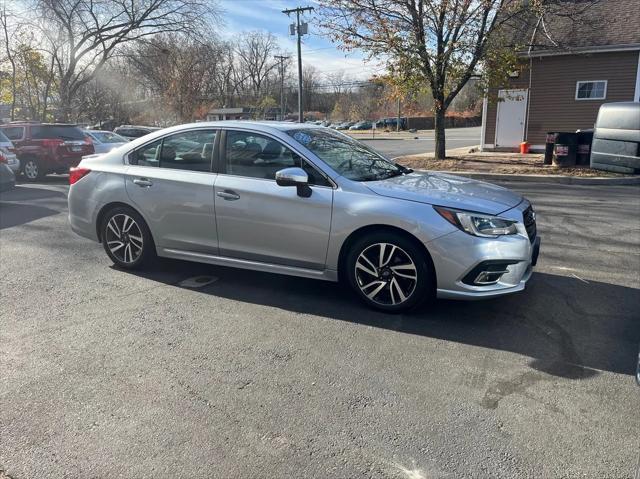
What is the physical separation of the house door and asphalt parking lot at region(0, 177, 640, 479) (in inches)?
655

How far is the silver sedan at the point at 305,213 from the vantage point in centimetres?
390

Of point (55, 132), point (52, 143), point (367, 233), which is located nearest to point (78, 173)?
point (367, 233)

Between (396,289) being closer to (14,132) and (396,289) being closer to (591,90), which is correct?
(14,132)

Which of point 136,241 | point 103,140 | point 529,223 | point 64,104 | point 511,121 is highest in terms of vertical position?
point 64,104

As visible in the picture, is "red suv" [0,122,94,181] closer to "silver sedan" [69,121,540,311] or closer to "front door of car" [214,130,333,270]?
"silver sedan" [69,121,540,311]

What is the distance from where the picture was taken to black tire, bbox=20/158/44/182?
557 inches

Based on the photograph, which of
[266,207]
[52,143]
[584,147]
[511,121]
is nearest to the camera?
[266,207]

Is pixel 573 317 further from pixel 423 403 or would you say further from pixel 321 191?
pixel 321 191

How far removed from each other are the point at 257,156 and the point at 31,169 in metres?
12.3

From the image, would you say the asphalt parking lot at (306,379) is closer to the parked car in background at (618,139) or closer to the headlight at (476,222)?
the headlight at (476,222)

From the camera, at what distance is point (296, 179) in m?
4.17

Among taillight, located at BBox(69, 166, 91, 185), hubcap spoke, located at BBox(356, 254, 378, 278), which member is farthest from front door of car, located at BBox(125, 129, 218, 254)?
hubcap spoke, located at BBox(356, 254, 378, 278)

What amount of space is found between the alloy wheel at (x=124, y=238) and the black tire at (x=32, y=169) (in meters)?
10.6

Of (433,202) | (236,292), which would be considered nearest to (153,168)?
(236,292)
